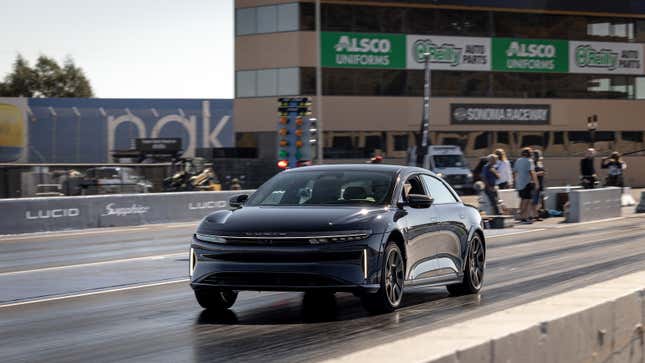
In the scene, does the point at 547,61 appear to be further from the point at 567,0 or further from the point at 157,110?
the point at 157,110

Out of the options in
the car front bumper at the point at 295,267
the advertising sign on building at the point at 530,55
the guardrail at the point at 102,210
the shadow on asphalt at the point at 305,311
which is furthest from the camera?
the advertising sign on building at the point at 530,55

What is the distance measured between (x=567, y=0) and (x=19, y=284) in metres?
60.3

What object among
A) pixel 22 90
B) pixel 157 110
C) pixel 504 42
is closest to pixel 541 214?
pixel 504 42

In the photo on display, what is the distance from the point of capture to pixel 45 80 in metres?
140

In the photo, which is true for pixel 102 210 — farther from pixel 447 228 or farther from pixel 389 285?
pixel 389 285

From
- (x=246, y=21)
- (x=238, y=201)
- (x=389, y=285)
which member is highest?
(x=246, y=21)

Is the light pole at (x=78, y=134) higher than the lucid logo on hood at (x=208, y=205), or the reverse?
the light pole at (x=78, y=134)

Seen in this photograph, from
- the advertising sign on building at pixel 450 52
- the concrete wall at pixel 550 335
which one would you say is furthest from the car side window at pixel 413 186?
the advertising sign on building at pixel 450 52

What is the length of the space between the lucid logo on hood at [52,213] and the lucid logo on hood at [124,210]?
111 centimetres

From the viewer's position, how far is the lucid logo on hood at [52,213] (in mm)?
26753

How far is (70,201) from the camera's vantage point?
27875 millimetres

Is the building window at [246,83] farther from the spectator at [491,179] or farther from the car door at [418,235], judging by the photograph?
the car door at [418,235]

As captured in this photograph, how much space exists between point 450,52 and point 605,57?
11231 millimetres

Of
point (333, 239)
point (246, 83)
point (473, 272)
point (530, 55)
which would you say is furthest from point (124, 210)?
point (530, 55)
